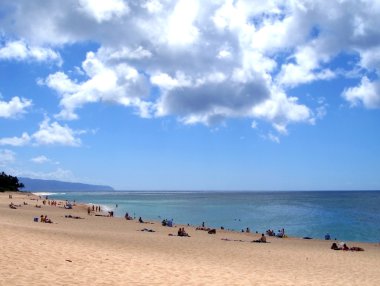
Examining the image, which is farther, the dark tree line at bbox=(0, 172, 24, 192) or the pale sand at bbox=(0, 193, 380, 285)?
the dark tree line at bbox=(0, 172, 24, 192)

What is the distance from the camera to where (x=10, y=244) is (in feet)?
50.3

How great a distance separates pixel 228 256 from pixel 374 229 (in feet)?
133

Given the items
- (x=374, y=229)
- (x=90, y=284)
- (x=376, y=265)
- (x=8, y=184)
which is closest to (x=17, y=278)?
(x=90, y=284)

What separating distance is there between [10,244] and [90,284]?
5.91 m

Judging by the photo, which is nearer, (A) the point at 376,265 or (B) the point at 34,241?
(B) the point at 34,241

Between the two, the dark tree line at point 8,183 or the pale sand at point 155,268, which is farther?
the dark tree line at point 8,183

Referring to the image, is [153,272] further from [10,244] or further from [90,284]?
[10,244]

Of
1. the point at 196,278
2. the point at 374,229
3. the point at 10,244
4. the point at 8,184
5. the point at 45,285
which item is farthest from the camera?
the point at 8,184

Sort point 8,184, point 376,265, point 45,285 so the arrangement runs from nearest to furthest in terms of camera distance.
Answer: point 45,285 < point 376,265 < point 8,184

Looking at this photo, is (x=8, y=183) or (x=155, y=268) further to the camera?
(x=8, y=183)

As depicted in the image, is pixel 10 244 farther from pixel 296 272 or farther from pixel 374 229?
pixel 374 229

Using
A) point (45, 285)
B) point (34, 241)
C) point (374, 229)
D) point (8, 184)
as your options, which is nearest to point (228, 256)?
point (34, 241)

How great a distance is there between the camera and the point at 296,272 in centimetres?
1669

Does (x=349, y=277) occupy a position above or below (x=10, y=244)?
below
